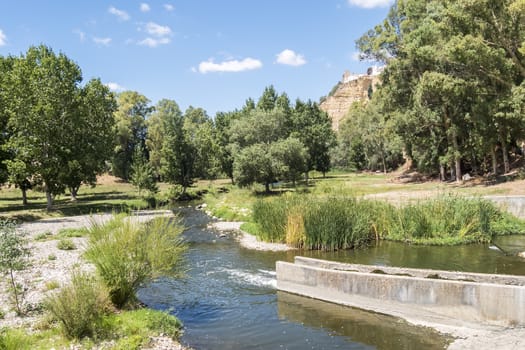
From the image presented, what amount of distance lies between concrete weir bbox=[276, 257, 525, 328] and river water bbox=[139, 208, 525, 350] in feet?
1.42

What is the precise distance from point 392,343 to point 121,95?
89.9 metres

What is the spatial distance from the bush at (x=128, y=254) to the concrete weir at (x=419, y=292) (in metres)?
4.69

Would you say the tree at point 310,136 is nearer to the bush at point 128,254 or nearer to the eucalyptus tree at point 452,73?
the eucalyptus tree at point 452,73

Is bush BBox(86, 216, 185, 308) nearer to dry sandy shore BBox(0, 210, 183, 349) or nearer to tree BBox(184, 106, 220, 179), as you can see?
dry sandy shore BBox(0, 210, 183, 349)

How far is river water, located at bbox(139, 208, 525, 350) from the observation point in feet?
34.7

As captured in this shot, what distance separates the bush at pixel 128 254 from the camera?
36.4 feet

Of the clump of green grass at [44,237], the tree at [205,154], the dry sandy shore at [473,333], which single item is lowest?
the dry sandy shore at [473,333]

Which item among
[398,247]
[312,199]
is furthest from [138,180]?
[398,247]

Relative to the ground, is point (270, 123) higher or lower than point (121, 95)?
lower

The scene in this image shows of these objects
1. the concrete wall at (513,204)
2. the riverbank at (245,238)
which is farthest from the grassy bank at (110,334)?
the concrete wall at (513,204)

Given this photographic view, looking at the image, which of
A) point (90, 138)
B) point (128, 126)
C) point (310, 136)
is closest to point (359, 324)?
point (90, 138)

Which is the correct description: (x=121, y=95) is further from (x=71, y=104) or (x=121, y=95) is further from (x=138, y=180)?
(x=71, y=104)

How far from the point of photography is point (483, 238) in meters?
20.8

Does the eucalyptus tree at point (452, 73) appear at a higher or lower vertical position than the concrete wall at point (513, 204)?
higher
